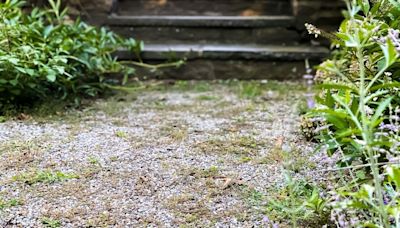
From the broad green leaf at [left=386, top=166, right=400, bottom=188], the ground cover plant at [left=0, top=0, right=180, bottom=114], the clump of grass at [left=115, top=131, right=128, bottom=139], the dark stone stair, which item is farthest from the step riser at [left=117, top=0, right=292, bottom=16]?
the broad green leaf at [left=386, top=166, right=400, bottom=188]

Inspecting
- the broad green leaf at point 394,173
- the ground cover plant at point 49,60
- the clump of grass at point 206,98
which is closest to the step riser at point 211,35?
the ground cover plant at point 49,60

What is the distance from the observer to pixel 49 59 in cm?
222

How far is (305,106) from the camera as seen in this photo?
2346 millimetres

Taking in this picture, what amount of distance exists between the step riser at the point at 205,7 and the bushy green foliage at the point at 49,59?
743 millimetres

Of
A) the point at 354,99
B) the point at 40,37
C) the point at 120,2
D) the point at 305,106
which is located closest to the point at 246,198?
the point at 354,99

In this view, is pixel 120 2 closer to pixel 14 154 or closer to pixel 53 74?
Answer: pixel 53 74

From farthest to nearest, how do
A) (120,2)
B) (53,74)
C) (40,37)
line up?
(120,2) → (40,37) → (53,74)

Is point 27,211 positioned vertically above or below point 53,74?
below

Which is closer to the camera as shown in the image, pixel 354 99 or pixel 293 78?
pixel 354 99

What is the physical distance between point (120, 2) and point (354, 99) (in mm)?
2430

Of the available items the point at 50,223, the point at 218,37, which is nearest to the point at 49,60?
the point at 50,223

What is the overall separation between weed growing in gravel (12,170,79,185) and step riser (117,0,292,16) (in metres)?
1.99

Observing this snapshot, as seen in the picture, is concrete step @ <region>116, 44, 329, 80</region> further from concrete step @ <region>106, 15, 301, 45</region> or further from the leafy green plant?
the leafy green plant

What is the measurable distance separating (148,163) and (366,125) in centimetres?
84
